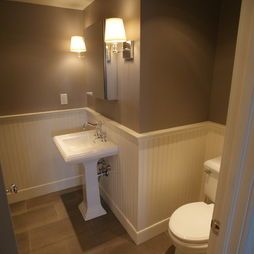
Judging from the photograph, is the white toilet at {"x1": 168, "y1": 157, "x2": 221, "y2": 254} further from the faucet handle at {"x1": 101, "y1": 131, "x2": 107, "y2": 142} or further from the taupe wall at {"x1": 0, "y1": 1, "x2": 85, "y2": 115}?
the taupe wall at {"x1": 0, "y1": 1, "x2": 85, "y2": 115}

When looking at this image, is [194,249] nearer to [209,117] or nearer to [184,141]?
[184,141]

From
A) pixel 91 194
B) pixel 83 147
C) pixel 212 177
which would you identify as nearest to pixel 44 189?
pixel 91 194

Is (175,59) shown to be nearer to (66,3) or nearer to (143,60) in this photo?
(143,60)

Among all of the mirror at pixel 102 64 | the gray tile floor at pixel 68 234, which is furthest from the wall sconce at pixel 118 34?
the gray tile floor at pixel 68 234

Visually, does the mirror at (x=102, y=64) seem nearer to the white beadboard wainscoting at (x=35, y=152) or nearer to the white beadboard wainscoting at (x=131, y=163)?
the white beadboard wainscoting at (x=131, y=163)

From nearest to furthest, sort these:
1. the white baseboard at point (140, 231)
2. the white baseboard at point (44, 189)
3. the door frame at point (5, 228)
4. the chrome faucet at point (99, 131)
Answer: the door frame at point (5, 228) < the white baseboard at point (140, 231) < the chrome faucet at point (99, 131) < the white baseboard at point (44, 189)

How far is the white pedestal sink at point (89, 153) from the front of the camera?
1792mm

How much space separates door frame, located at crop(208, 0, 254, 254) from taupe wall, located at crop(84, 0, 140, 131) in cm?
95

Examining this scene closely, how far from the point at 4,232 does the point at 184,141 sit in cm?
148

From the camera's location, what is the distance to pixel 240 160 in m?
0.63

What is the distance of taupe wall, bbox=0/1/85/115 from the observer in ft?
6.64

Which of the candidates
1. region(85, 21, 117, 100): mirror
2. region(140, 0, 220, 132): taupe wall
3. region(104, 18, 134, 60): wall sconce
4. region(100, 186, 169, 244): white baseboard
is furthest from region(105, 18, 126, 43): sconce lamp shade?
region(100, 186, 169, 244): white baseboard

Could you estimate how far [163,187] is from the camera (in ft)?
6.03

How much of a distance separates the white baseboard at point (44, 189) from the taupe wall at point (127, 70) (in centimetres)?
118
